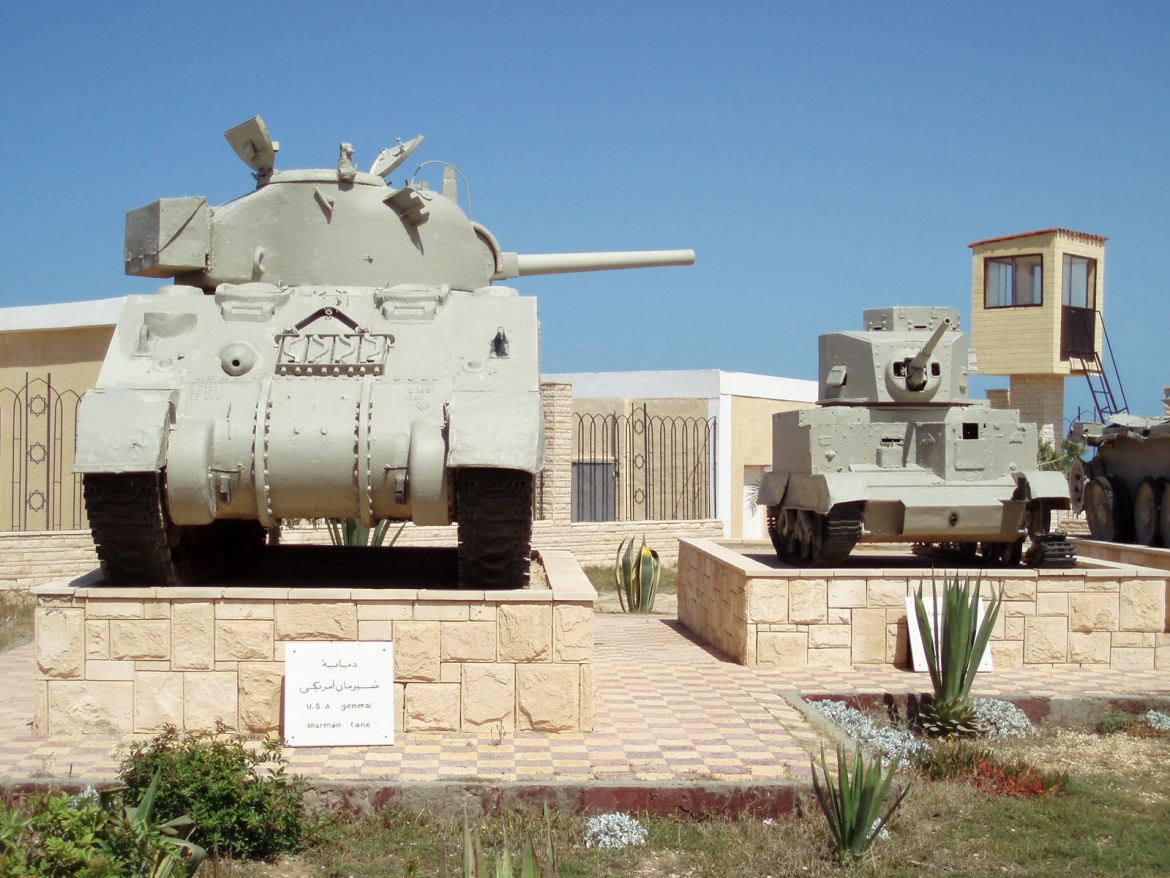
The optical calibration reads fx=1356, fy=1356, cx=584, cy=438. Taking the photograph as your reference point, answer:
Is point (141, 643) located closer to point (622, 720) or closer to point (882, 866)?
point (622, 720)

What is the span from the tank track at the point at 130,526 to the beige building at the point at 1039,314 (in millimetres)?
27407

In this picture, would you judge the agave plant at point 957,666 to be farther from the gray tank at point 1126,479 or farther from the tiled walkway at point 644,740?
the gray tank at point 1126,479

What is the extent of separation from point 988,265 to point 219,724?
97.3 feet

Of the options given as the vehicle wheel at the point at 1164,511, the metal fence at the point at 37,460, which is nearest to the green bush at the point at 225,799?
the metal fence at the point at 37,460

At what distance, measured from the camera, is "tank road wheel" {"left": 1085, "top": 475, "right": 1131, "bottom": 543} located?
16281 millimetres

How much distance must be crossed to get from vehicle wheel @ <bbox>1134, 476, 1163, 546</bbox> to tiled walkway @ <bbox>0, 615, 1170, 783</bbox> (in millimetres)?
5721

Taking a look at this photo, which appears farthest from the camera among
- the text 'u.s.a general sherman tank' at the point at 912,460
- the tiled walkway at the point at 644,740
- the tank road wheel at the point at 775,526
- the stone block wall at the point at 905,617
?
the tank road wheel at the point at 775,526

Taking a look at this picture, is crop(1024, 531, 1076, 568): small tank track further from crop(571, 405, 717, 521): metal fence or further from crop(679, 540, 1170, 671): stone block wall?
crop(571, 405, 717, 521): metal fence

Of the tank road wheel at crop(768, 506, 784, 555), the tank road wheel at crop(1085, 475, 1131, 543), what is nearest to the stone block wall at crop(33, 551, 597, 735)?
the tank road wheel at crop(768, 506, 784, 555)

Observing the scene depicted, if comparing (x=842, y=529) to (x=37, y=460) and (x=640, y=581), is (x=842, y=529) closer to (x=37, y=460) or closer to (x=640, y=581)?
(x=640, y=581)

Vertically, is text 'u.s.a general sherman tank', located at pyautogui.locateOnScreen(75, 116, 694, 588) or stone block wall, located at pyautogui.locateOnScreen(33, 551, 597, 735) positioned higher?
text 'u.s.a general sherman tank', located at pyautogui.locateOnScreen(75, 116, 694, 588)

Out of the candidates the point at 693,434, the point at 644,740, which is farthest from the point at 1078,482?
the point at 644,740

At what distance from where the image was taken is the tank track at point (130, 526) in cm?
764

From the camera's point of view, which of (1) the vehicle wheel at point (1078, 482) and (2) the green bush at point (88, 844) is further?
(1) the vehicle wheel at point (1078, 482)
